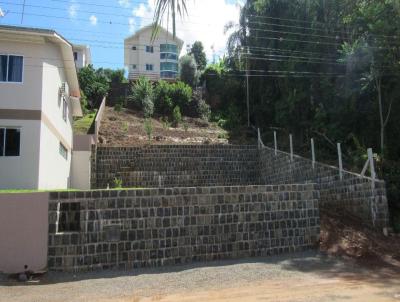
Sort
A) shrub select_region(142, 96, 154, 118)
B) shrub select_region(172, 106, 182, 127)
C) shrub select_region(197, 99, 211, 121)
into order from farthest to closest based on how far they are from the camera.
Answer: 1. shrub select_region(197, 99, 211, 121)
2. shrub select_region(142, 96, 154, 118)
3. shrub select_region(172, 106, 182, 127)

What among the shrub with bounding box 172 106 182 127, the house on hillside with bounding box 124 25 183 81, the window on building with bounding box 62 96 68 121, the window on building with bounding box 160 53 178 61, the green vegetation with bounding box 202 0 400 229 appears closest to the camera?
the green vegetation with bounding box 202 0 400 229

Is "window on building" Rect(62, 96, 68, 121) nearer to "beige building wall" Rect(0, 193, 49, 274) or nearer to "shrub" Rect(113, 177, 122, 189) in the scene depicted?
"shrub" Rect(113, 177, 122, 189)

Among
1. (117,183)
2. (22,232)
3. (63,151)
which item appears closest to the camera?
(22,232)

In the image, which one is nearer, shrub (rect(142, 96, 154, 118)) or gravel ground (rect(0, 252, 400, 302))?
gravel ground (rect(0, 252, 400, 302))

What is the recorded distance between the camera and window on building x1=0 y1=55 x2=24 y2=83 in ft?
48.9

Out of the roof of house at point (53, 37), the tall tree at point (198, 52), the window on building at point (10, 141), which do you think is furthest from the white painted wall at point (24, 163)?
the tall tree at point (198, 52)

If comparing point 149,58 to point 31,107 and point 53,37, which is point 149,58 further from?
point 31,107

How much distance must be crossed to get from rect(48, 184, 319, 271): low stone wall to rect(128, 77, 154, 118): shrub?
1975cm

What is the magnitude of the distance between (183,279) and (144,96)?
23492mm

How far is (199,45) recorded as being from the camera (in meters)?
48.0

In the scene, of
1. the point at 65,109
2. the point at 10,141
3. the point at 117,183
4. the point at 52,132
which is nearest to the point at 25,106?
the point at 10,141

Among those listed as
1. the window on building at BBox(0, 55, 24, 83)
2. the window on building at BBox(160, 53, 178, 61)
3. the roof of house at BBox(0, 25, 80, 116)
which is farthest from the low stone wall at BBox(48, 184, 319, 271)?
the window on building at BBox(160, 53, 178, 61)

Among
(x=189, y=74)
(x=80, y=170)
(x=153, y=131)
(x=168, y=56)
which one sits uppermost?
(x=168, y=56)

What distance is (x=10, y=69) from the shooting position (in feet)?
49.1
